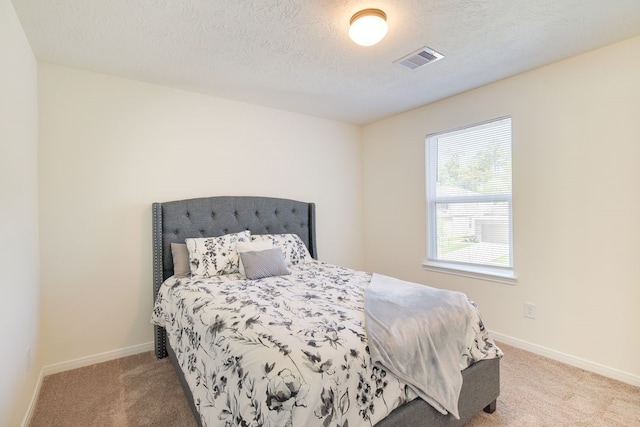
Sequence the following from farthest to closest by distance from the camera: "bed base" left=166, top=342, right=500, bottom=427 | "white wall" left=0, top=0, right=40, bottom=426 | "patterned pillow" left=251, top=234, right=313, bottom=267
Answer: "patterned pillow" left=251, top=234, right=313, bottom=267 → "white wall" left=0, top=0, right=40, bottom=426 → "bed base" left=166, top=342, right=500, bottom=427

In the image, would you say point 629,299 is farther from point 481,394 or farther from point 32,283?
point 32,283

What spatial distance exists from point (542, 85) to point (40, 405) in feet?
14.1

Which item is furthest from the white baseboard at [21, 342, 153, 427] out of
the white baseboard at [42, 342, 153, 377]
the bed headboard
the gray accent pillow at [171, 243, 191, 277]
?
the gray accent pillow at [171, 243, 191, 277]

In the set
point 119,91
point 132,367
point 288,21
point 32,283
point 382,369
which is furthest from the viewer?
point 119,91

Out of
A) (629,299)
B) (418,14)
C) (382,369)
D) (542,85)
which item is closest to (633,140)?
(542,85)

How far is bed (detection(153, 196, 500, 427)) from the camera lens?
111cm

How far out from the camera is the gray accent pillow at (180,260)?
102 inches

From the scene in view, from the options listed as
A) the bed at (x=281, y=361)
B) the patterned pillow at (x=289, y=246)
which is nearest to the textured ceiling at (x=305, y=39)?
the bed at (x=281, y=361)

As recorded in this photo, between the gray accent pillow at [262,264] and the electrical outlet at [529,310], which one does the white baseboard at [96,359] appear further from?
the electrical outlet at [529,310]

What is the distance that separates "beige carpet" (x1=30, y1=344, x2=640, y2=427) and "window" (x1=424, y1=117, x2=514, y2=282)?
2.85ft

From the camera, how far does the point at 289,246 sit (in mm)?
3047

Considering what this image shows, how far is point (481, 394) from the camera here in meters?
1.71

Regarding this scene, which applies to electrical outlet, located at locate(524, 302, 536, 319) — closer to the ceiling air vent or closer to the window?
the window

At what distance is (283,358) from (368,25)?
1759 millimetres
